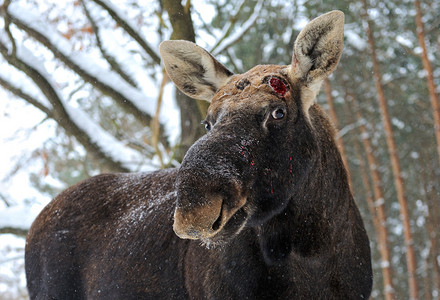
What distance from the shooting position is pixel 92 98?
43.3 feet

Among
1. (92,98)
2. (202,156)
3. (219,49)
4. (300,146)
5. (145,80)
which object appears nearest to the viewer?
(202,156)

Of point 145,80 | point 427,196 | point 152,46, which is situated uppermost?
point 152,46

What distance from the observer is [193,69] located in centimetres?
373

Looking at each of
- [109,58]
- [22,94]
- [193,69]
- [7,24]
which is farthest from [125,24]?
[193,69]

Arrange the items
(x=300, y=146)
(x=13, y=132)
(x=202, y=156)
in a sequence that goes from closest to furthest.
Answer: (x=202, y=156), (x=300, y=146), (x=13, y=132)

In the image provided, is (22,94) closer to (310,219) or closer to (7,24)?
(7,24)

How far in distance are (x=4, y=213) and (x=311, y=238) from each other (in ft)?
16.7

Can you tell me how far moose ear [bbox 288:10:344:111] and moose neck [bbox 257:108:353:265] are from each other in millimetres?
388

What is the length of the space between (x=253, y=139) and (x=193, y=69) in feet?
3.88

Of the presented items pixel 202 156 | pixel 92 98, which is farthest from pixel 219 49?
pixel 92 98

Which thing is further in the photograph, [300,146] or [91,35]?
[91,35]

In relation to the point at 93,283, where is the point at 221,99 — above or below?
above

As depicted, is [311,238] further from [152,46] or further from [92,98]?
[92,98]

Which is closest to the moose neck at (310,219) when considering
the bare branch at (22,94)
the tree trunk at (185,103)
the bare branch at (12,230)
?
the tree trunk at (185,103)
